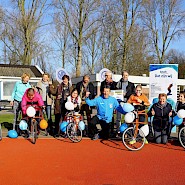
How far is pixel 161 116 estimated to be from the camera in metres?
9.05

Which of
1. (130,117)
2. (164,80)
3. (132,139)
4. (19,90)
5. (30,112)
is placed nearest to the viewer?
(132,139)

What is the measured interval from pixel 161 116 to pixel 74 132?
2.38 metres

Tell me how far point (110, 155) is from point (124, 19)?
28.0m

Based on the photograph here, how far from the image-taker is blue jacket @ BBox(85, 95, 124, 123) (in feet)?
30.4

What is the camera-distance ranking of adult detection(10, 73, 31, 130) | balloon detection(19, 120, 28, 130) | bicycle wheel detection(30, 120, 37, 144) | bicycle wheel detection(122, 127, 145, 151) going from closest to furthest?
bicycle wheel detection(122, 127, 145, 151) → bicycle wheel detection(30, 120, 37, 144) → balloon detection(19, 120, 28, 130) → adult detection(10, 73, 31, 130)

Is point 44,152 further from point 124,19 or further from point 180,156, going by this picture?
point 124,19

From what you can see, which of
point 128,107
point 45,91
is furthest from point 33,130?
point 128,107

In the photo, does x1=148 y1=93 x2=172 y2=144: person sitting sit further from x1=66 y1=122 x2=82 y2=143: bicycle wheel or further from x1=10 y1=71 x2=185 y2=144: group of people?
x1=66 y1=122 x2=82 y2=143: bicycle wheel

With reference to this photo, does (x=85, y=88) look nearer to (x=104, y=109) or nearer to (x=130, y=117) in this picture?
(x=104, y=109)

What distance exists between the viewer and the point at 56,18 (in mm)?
32000

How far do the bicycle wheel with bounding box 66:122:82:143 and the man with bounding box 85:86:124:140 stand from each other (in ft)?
1.86

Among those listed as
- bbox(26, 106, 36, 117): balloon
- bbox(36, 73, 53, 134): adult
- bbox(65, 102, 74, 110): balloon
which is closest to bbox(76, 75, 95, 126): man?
bbox(65, 102, 74, 110): balloon

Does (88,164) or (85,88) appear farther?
(85,88)

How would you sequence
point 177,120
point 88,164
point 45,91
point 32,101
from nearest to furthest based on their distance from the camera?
1. point 88,164
2. point 177,120
3. point 32,101
4. point 45,91
